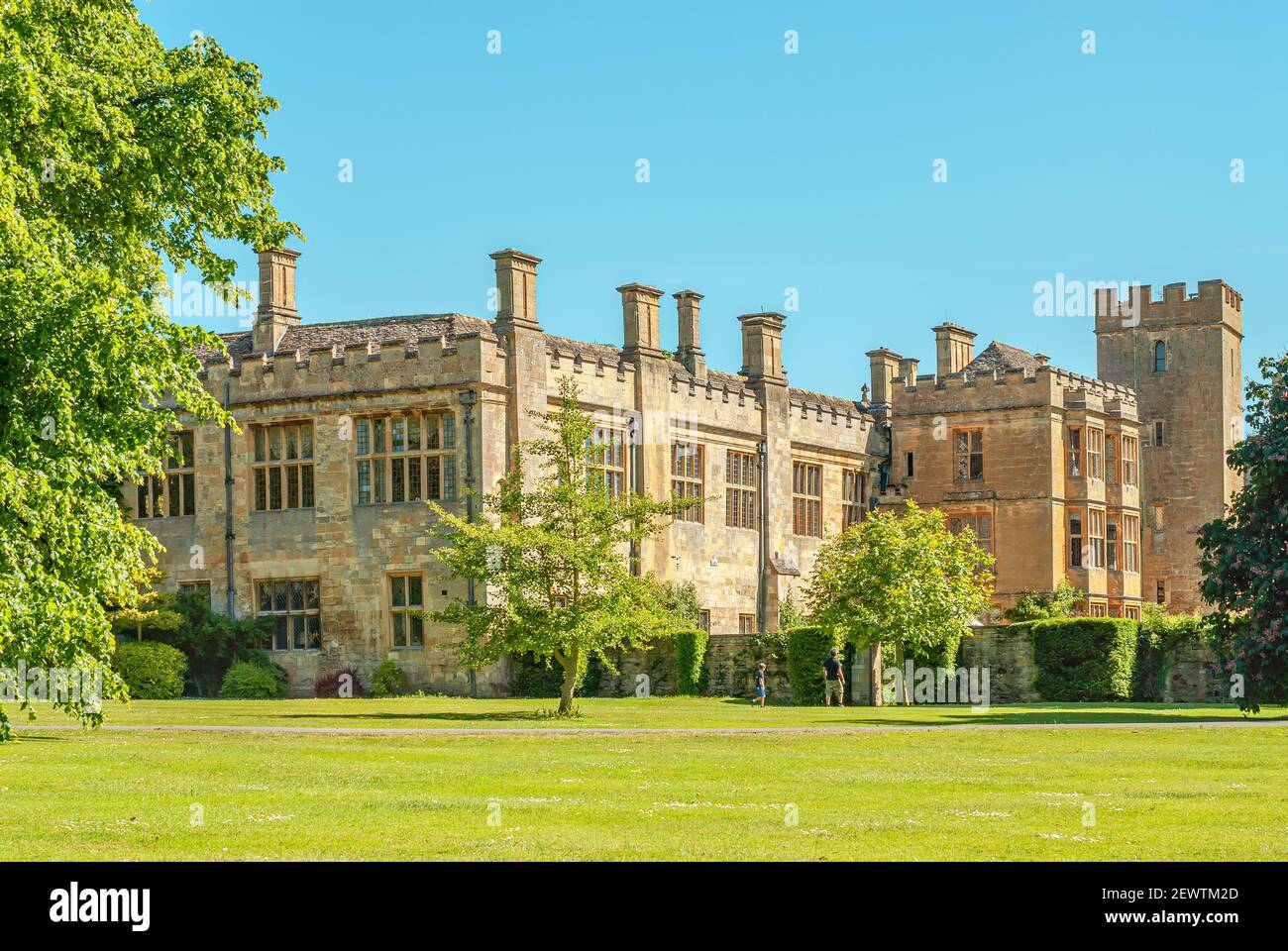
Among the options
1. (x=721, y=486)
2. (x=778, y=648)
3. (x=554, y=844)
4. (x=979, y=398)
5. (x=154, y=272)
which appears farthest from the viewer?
(x=979, y=398)

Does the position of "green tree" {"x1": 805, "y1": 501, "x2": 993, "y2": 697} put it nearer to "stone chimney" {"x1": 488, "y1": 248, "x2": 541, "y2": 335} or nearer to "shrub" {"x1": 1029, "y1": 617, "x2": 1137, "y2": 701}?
"shrub" {"x1": 1029, "y1": 617, "x2": 1137, "y2": 701}

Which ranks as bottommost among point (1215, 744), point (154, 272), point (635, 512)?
point (1215, 744)

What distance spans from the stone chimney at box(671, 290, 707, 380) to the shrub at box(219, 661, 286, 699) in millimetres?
14672

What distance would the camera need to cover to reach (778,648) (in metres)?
42.0

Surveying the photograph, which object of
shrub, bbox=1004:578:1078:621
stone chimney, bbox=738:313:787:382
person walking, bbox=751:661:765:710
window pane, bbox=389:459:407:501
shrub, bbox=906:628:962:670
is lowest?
person walking, bbox=751:661:765:710

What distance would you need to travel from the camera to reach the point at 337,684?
41531 mm

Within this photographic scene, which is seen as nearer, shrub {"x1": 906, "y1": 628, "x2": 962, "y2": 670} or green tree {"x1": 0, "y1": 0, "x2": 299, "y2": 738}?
green tree {"x1": 0, "y1": 0, "x2": 299, "y2": 738}

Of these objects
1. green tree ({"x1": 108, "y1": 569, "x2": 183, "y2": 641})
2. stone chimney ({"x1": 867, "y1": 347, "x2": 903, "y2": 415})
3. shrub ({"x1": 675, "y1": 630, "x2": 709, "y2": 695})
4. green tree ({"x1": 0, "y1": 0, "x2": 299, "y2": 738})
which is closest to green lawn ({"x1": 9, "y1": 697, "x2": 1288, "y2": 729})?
shrub ({"x1": 675, "y1": 630, "x2": 709, "y2": 695})

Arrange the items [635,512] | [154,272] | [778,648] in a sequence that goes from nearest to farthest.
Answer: [154,272] < [635,512] < [778,648]

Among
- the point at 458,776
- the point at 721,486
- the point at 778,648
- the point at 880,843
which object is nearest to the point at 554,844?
the point at 880,843

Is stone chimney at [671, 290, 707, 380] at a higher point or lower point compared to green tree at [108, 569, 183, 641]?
higher

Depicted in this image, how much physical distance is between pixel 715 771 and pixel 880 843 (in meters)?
6.16

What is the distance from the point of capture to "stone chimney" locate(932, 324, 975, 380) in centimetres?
5716
